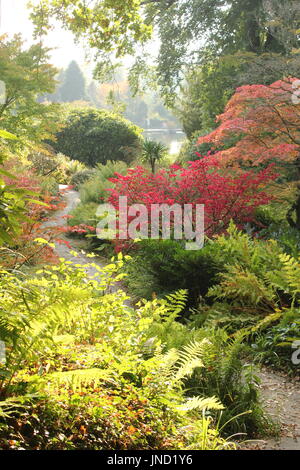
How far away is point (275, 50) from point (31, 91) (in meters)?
10.2

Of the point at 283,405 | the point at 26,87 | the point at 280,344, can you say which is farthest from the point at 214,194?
the point at 283,405

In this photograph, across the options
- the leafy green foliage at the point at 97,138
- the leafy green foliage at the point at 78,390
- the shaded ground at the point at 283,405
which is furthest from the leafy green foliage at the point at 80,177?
the leafy green foliage at the point at 78,390

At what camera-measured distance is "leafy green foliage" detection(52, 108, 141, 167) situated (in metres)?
18.6

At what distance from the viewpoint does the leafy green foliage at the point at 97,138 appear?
18.6 metres

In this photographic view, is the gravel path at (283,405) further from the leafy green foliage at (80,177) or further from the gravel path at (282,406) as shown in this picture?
the leafy green foliage at (80,177)

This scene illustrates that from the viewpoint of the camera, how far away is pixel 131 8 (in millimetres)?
6566

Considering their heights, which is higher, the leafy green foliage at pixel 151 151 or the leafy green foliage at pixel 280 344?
the leafy green foliage at pixel 151 151

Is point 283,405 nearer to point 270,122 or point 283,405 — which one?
point 283,405

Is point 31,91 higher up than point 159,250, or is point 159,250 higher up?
point 31,91

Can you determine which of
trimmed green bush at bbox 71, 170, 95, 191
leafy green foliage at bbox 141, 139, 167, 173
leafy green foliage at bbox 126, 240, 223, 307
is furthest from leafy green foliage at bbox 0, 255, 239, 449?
trimmed green bush at bbox 71, 170, 95, 191

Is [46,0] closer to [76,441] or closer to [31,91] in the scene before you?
[31,91]

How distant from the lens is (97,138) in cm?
1903

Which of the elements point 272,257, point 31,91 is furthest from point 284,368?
point 31,91

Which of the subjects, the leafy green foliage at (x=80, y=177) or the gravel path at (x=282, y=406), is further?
the leafy green foliage at (x=80, y=177)
